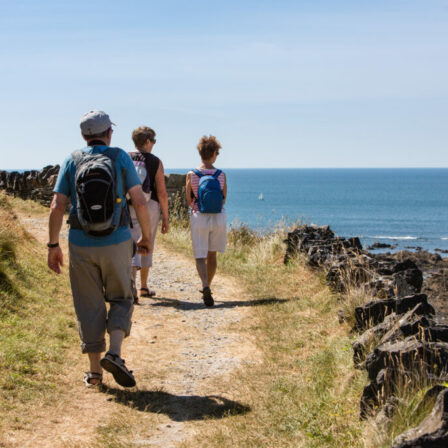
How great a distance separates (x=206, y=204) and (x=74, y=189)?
3.49m

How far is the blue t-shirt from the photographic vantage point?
190 inches

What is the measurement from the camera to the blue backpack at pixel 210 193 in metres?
8.20

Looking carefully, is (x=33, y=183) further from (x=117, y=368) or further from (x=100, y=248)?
(x=117, y=368)

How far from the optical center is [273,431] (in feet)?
14.2

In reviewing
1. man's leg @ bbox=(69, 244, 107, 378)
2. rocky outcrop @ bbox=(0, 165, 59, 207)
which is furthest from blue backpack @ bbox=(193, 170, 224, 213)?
rocky outcrop @ bbox=(0, 165, 59, 207)

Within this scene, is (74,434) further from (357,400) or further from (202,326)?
(202,326)

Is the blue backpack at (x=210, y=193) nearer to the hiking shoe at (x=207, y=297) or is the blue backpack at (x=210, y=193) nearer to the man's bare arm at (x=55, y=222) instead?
the hiking shoe at (x=207, y=297)

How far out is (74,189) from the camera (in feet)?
16.0

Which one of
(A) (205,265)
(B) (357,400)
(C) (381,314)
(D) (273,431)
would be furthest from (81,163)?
(A) (205,265)

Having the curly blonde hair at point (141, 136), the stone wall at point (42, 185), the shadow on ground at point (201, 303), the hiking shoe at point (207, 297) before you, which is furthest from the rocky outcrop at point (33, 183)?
the hiking shoe at point (207, 297)

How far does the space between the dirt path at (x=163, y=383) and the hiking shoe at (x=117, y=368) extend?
0.15 metres

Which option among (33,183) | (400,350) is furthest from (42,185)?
(400,350)

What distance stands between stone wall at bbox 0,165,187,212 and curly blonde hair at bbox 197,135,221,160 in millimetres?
10302

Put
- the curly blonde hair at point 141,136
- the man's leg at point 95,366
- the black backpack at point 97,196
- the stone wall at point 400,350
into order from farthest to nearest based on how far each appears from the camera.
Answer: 1. the curly blonde hair at point 141,136
2. the man's leg at point 95,366
3. the black backpack at point 97,196
4. the stone wall at point 400,350
